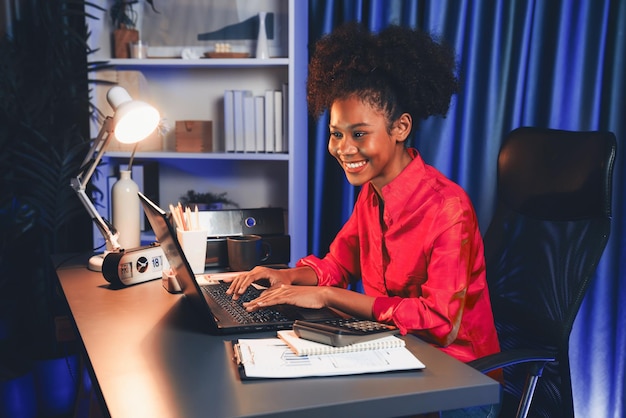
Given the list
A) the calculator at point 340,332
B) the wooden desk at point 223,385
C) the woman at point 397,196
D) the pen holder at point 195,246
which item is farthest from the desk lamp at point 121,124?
the calculator at point 340,332

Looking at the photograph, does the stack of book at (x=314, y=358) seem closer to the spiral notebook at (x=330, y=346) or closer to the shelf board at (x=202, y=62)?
the spiral notebook at (x=330, y=346)

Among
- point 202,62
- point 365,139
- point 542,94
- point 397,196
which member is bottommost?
point 397,196

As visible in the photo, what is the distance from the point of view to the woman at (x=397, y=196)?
1384mm

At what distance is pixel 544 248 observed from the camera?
159 cm

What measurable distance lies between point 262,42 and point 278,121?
0.33 metres

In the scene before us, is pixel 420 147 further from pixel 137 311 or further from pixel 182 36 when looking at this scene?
pixel 137 311

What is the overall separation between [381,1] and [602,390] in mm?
1647

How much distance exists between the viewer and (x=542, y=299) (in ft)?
5.08

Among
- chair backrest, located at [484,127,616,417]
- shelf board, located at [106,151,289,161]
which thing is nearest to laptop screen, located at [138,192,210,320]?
chair backrest, located at [484,127,616,417]

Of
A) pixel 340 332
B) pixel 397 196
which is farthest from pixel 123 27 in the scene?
pixel 340 332

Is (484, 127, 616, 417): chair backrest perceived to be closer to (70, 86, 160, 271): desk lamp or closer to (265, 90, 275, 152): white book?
(70, 86, 160, 271): desk lamp

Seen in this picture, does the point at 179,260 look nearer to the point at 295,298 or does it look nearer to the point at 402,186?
the point at 295,298

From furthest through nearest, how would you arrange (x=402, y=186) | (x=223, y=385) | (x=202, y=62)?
(x=202, y=62), (x=402, y=186), (x=223, y=385)

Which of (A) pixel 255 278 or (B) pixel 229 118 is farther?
(B) pixel 229 118
